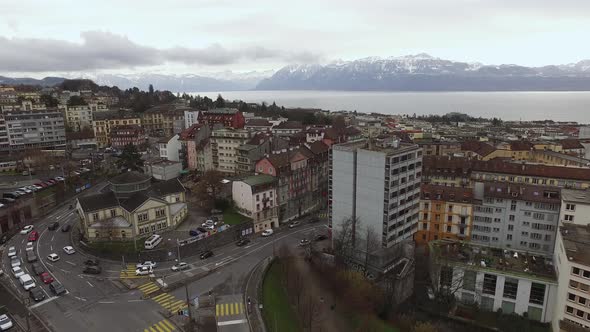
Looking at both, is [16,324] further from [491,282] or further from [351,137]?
[351,137]

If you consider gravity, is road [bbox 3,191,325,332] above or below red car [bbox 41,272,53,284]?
below

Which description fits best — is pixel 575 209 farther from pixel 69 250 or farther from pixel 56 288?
pixel 69 250

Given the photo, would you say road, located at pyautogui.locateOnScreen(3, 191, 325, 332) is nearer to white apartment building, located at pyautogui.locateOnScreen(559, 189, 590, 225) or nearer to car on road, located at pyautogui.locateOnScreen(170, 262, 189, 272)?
car on road, located at pyautogui.locateOnScreen(170, 262, 189, 272)

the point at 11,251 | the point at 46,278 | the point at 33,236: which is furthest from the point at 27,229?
the point at 46,278

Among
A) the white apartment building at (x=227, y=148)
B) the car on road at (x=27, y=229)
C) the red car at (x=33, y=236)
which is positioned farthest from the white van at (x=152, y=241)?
the white apartment building at (x=227, y=148)

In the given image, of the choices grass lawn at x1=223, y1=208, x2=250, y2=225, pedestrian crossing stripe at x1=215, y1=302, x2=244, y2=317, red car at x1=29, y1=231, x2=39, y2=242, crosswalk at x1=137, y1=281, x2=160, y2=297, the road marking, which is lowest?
the road marking

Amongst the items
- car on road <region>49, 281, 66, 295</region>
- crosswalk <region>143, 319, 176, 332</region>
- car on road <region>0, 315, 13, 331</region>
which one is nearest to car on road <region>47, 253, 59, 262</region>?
car on road <region>49, 281, 66, 295</region>
